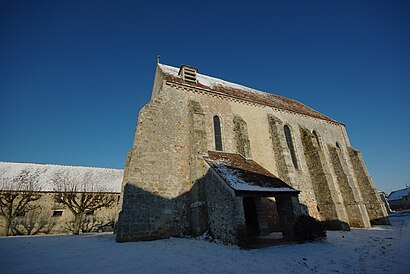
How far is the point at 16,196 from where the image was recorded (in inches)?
758

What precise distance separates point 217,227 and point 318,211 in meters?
10.4

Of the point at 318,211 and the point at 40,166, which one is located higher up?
the point at 40,166

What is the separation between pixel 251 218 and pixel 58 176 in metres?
22.4

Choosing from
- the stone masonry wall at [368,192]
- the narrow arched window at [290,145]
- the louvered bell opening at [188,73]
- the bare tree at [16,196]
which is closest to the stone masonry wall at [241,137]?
the louvered bell opening at [188,73]

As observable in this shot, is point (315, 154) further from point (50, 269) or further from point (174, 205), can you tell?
point (50, 269)

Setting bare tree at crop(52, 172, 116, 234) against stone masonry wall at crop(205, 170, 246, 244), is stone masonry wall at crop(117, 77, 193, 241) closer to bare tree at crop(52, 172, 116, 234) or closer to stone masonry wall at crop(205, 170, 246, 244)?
stone masonry wall at crop(205, 170, 246, 244)

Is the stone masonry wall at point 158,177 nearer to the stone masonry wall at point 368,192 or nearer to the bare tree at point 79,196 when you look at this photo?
the bare tree at point 79,196

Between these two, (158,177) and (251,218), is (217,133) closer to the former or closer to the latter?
(158,177)

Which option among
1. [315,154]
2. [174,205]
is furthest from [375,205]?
[174,205]

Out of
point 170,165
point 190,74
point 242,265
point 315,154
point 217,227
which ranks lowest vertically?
point 242,265

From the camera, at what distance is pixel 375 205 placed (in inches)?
665

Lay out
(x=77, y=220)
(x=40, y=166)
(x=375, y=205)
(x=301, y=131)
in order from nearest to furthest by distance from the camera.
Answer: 1. (x=375, y=205)
2. (x=301, y=131)
3. (x=77, y=220)
4. (x=40, y=166)

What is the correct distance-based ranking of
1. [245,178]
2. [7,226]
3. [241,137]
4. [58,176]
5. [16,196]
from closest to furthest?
1. [245,178]
2. [241,137]
3. [7,226]
4. [16,196]
5. [58,176]

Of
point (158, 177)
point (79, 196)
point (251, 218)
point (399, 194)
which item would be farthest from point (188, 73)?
point (399, 194)
